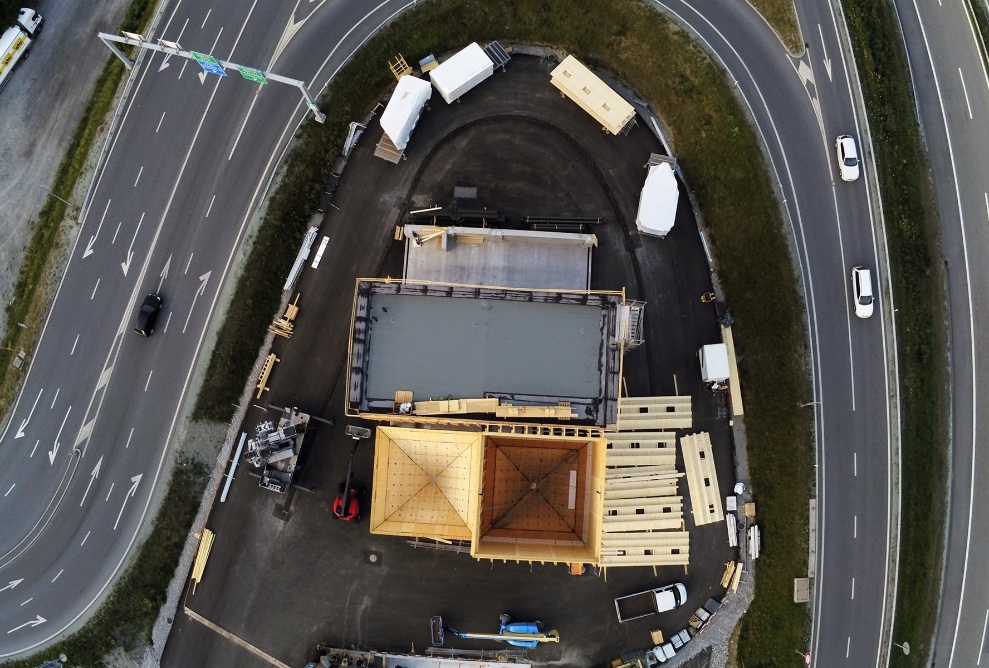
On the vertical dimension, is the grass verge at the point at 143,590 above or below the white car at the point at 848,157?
below

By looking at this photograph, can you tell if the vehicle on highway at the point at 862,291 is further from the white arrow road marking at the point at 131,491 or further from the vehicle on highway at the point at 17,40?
the vehicle on highway at the point at 17,40

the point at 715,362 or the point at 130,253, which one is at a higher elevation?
the point at 130,253

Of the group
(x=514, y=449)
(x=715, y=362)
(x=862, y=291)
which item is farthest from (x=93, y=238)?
(x=862, y=291)

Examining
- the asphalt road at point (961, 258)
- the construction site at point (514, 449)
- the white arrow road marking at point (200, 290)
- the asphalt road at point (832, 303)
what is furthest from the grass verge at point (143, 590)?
the asphalt road at point (961, 258)

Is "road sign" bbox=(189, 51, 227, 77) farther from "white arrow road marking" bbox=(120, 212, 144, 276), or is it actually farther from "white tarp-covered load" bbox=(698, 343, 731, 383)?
"white tarp-covered load" bbox=(698, 343, 731, 383)

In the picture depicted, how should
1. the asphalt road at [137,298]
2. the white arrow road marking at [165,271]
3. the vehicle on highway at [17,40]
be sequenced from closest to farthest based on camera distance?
the asphalt road at [137,298]
the white arrow road marking at [165,271]
the vehicle on highway at [17,40]

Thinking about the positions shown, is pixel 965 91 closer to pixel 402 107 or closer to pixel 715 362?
pixel 715 362

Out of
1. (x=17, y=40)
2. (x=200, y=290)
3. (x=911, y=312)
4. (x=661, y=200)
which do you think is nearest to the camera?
(x=911, y=312)
